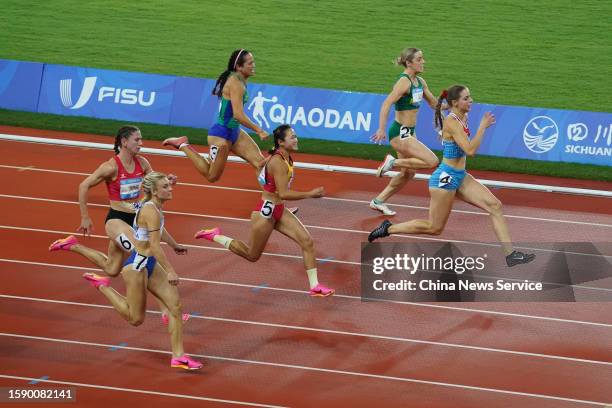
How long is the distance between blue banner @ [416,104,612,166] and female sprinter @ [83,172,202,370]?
9973 mm

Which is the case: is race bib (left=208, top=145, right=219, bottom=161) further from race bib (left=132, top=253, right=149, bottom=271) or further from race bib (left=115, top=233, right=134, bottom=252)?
race bib (left=132, top=253, right=149, bottom=271)

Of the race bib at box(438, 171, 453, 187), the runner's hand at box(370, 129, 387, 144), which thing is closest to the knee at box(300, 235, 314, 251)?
the race bib at box(438, 171, 453, 187)

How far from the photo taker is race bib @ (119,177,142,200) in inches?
463

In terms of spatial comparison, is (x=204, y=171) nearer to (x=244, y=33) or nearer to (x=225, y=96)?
(x=225, y=96)

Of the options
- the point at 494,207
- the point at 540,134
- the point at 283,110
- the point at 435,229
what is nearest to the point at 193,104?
the point at 283,110

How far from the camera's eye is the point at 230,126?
1478 centimetres

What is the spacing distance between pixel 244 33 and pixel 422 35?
4112 mm

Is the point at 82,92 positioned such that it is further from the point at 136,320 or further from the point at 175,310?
the point at 175,310

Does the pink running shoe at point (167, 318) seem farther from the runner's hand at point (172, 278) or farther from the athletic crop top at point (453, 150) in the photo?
the athletic crop top at point (453, 150)

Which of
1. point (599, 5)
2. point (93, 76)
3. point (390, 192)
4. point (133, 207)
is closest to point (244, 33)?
point (93, 76)

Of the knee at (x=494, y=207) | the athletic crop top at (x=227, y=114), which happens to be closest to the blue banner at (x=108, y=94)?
the athletic crop top at (x=227, y=114)

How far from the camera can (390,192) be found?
631 inches

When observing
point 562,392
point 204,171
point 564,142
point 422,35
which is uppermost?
point 422,35

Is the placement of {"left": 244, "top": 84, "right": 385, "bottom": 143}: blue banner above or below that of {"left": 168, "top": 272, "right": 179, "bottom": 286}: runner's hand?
above
